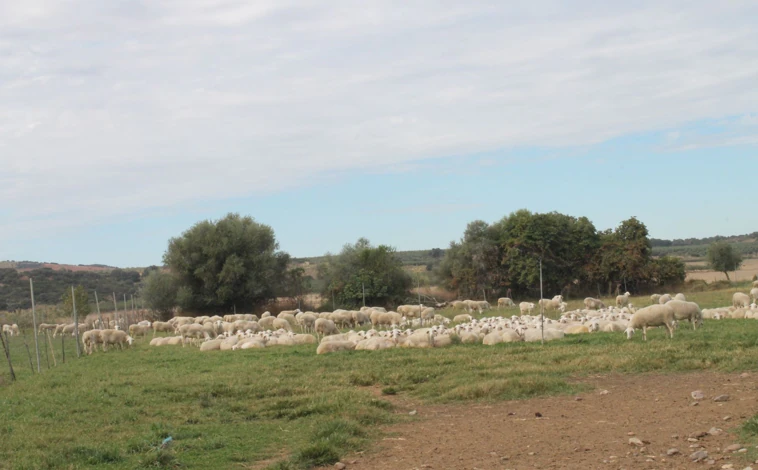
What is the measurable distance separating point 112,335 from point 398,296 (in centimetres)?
2442

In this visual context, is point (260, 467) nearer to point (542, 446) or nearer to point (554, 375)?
point (542, 446)

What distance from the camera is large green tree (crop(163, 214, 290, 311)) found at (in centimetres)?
5016

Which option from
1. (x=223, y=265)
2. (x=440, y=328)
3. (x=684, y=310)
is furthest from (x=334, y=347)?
(x=223, y=265)

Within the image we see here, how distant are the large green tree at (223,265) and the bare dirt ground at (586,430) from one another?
38900mm

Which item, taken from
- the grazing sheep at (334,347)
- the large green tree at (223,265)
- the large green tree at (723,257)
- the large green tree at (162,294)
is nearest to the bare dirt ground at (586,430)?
the grazing sheep at (334,347)

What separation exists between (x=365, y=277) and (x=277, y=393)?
113ft

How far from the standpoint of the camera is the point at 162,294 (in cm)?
5134

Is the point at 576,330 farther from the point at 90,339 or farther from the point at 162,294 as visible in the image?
the point at 162,294

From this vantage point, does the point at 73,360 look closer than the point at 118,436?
No

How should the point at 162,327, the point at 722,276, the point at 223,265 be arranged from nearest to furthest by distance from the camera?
the point at 162,327 → the point at 223,265 → the point at 722,276

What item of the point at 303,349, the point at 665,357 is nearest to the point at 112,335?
the point at 303,349

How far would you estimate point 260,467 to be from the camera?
8781mm

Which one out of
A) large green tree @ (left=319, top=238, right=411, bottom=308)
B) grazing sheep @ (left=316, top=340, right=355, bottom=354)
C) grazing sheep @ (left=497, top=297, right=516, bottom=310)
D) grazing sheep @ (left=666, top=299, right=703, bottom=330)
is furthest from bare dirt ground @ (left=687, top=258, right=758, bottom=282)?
grazing sheep @ (left=316, top=340, right=355, bottom=354)

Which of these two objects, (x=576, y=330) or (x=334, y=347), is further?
(x=576, y=330)
